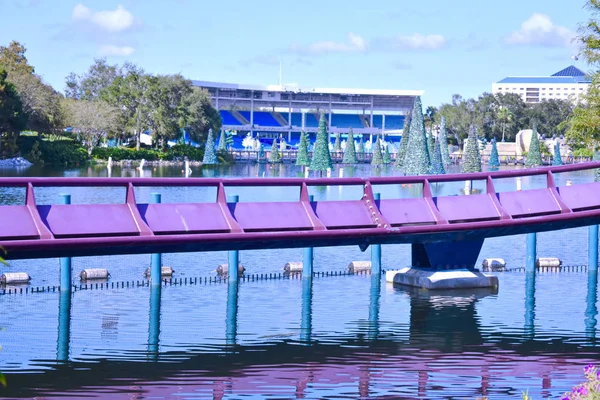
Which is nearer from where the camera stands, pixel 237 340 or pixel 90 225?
pixel 90 225

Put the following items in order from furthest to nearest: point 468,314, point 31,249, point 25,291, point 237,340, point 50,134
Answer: point 50,134
point 25,291
point 468,314
point 237,340
point 31,249

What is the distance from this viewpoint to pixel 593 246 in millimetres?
27359

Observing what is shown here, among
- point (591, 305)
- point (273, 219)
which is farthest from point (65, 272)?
point (591, 305)

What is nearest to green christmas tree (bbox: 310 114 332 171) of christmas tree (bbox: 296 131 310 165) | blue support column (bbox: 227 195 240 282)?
christmas tree (bbox: 296 131 310 165)

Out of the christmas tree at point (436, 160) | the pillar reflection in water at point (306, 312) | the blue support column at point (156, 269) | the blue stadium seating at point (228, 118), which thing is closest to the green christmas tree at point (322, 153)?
the christmas tree at point (436, 160)

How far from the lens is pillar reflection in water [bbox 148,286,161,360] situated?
57.8 ft

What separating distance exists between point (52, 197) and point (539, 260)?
31.2 m

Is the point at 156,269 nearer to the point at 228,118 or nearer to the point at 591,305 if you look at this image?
the point at 591,305

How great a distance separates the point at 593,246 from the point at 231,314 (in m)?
11.2

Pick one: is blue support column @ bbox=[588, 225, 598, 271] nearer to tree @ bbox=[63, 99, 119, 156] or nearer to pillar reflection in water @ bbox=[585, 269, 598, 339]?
pillar reflection in water @ bbox=[585, 269, 598, 339]

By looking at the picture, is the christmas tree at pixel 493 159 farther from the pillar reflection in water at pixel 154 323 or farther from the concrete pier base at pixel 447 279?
the pillar reflection in water at pixel 154 323

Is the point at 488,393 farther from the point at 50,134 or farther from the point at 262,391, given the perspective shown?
the point at 50,134

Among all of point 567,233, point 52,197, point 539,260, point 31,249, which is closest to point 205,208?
point 31,249

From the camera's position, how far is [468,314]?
21.6 meters
